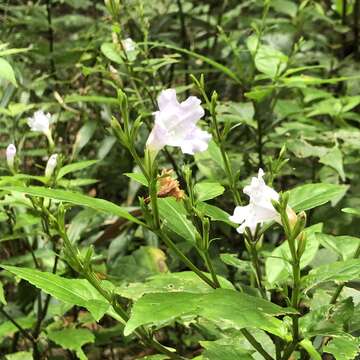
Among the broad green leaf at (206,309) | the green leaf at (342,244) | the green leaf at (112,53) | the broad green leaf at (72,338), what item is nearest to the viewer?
the broad green leaf at (206,309)

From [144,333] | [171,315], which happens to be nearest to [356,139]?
[144,333]

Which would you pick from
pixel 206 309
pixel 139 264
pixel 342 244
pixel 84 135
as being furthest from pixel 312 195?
pixel 84 135

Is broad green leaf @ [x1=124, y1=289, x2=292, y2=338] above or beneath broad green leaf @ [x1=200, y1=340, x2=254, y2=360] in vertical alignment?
above

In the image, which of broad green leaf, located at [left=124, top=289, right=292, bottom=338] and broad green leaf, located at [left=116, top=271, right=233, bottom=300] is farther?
broad green leaf, located at [left=116, top=271, right=233, bottom=300]

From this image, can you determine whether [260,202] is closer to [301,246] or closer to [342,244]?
[301,246]

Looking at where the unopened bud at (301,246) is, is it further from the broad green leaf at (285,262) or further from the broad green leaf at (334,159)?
A: the broad green leaf at (334,159)

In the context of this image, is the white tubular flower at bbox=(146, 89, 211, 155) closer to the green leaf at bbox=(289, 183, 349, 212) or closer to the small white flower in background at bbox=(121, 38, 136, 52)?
the green leaf at bbox=(289, 183, 349, 212)

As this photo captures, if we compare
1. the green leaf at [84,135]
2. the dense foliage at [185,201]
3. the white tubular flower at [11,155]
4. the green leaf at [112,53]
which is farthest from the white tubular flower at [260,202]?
the green leaf at [84,135]

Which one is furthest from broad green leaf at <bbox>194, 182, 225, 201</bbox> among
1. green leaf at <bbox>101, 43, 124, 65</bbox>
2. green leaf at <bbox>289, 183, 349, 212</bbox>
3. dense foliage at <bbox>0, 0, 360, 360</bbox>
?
green leaf at <bbox>101, 43, 124, 65</bbox>
